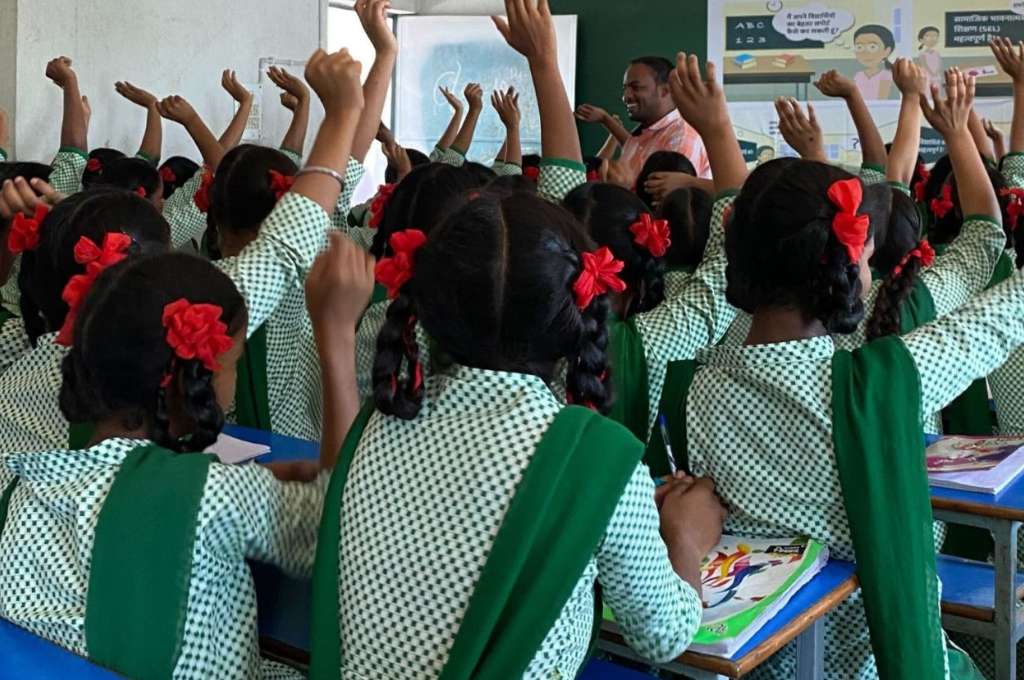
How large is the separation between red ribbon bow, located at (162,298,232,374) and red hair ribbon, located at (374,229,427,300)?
0.69 ft

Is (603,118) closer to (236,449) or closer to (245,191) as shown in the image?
(245,191)

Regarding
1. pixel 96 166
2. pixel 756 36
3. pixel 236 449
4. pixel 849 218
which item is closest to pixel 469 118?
pixel 96 166

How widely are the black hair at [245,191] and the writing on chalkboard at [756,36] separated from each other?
15.7ft

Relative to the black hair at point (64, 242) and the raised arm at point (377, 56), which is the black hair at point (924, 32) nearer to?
the raised arm at point (377, 56)

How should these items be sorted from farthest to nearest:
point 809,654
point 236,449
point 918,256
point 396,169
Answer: point 396,169, point 918,256, point 236,449, point 809,654

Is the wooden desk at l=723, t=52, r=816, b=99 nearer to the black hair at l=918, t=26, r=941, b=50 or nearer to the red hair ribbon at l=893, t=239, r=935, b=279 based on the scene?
the black hair at l=918, t=26, r=941, b=50

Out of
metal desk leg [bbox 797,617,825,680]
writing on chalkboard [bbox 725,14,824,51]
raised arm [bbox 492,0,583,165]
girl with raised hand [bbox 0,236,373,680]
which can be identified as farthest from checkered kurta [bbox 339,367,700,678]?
writing on chalkboard [bbox 725,14,824,51]

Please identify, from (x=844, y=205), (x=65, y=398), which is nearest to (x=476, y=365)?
(x=65, y=398)

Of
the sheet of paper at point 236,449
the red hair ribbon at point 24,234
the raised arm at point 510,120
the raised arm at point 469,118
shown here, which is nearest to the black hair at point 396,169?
the raised arm at point 469,118

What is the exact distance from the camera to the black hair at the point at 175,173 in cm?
436

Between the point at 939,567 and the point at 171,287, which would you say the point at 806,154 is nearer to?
the point at 939,567

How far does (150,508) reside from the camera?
124cm

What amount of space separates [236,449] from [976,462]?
128 cm

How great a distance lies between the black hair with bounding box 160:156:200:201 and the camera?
4.36 m
